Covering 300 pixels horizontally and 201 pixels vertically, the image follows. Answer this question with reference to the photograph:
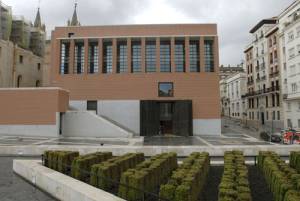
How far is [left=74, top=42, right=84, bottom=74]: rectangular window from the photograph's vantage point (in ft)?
168

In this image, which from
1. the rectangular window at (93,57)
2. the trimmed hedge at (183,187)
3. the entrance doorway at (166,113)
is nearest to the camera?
the trimmed hedge at (183,187)

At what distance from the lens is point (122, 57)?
168ft

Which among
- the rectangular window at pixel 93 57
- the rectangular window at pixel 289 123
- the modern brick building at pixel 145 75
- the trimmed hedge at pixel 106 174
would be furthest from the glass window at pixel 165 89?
the trimmed hedge at pixel 106 174

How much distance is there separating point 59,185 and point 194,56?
42.8 m

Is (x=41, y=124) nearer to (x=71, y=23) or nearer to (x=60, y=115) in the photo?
(x=60, y=115)

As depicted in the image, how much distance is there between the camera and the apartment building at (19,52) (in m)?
54.6

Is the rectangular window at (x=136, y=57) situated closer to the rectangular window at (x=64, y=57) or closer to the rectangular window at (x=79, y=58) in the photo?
the rectangular window at (x=79, y=58)

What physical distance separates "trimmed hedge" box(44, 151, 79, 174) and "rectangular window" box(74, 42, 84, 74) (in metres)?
37.2

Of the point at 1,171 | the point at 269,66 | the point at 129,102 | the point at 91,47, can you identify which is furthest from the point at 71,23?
the point at 1,171

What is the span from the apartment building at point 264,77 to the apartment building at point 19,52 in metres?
49.7

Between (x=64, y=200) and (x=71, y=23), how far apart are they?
81.1 metres

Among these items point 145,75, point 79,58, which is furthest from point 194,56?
point 79,58

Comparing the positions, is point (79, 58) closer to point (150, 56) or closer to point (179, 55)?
point (150, 56)

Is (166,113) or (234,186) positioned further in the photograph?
(166,113)
